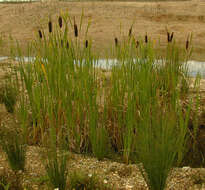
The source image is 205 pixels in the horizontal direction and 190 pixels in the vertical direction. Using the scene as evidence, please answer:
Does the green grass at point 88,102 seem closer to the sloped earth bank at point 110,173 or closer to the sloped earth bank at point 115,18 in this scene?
the sloped earth bank at point 110,173

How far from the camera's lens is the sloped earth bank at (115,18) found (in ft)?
24.1

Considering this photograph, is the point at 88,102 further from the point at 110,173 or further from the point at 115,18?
the point at 115,18

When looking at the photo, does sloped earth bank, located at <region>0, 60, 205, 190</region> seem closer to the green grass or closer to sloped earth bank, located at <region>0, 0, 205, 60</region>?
the green grass

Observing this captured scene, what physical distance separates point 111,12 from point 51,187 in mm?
7689

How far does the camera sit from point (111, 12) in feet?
28.9

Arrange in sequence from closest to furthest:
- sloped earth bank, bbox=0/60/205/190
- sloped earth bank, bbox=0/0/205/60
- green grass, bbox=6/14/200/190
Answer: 1. sloped earth bank, bbox=0/60/205/190
2. green grass, bbox=6/14/200/190
3. sloped earth bank, bbox=0/0/205/60

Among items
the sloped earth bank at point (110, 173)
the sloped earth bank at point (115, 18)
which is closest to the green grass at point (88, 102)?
the sloped earth bank at point (110, 173)

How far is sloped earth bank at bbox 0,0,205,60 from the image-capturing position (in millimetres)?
7359

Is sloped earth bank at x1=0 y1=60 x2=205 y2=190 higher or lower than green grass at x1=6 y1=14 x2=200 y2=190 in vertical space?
lower

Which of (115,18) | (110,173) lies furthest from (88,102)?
(115,18)

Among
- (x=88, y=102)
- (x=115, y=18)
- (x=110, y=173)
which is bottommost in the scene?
(x=110, y=173)

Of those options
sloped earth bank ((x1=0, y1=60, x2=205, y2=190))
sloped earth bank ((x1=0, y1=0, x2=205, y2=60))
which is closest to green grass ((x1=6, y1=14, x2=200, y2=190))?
sloped earth bank ((x1=0, y1=60, x2=205, y2=190))

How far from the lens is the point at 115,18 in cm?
840

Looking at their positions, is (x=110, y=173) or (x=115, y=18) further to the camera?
(x=115, y=18)
